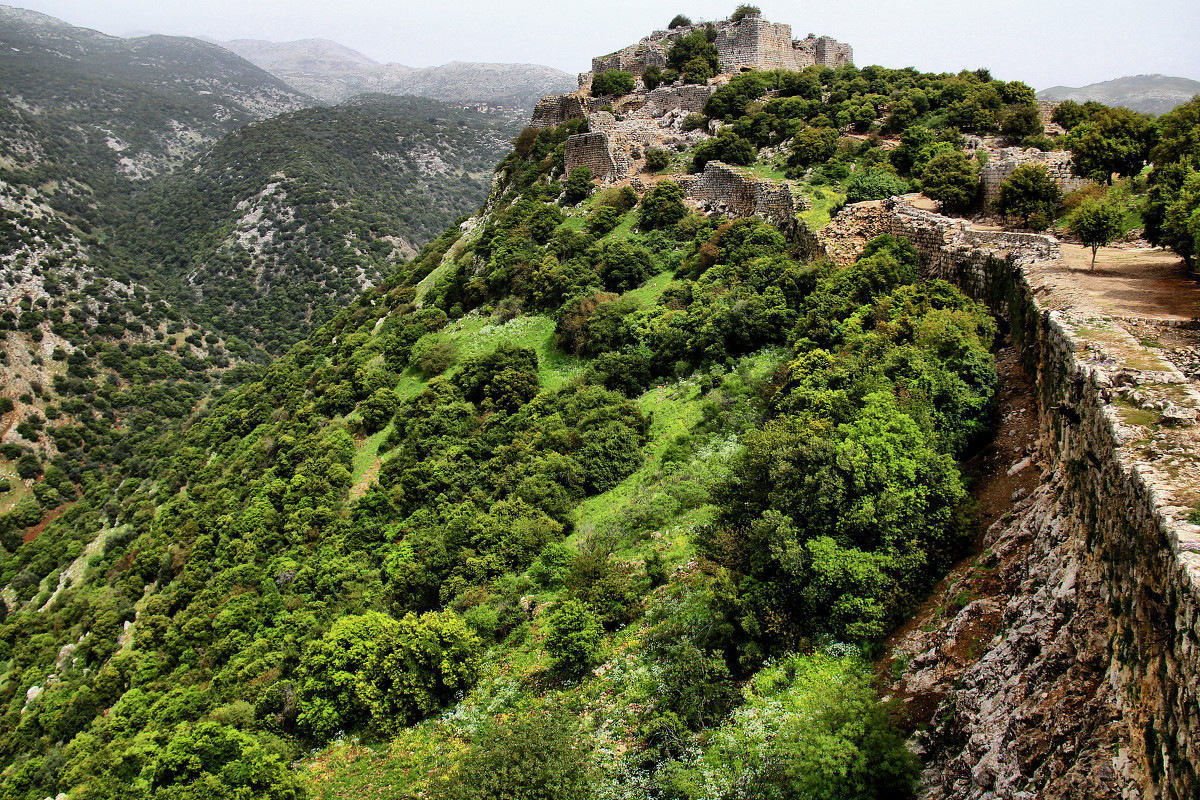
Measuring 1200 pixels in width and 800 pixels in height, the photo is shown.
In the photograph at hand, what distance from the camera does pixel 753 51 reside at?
4447cm

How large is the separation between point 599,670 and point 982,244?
15145mm

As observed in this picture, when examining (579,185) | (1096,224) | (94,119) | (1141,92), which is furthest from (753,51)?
(94,119)

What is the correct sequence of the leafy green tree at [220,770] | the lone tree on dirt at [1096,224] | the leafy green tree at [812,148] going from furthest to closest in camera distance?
the leafy green tree at [812,148], the leafy green tree at [220,770], the lone tree on dirt at [1096,224]

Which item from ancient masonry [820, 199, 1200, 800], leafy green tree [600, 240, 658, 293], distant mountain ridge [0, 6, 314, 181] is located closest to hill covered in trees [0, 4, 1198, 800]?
leafy green tree [600, 240, 658, 293]

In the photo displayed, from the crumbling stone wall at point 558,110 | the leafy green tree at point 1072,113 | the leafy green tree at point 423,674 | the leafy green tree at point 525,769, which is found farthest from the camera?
the crumbling stone wall at point 558,110

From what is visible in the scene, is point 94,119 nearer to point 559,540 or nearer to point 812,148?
point 812,148

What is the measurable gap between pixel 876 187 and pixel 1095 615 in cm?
2262

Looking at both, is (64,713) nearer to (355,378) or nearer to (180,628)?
(180,628)

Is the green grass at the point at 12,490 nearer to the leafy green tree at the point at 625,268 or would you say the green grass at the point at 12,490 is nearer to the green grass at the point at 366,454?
the green grass at the point at 366,454

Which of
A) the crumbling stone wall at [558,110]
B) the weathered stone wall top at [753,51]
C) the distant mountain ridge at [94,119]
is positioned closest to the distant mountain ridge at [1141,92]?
the weathered stone wall top at [753,51]

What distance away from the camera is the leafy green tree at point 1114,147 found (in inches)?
824

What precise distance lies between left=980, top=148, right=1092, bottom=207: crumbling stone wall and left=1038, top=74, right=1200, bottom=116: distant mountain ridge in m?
99.8

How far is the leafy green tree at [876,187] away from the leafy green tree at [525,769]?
23.0m

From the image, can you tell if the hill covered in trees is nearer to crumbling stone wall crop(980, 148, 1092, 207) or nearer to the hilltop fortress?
crumbling stone wall crop(980, 148, 1092, 207)
